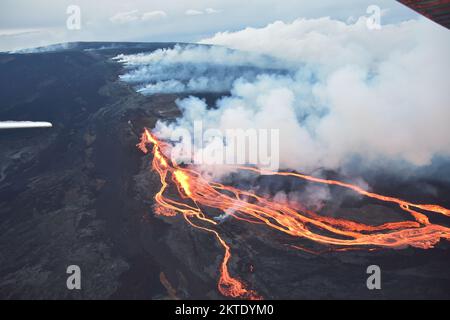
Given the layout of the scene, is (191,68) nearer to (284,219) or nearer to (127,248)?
(284,219)

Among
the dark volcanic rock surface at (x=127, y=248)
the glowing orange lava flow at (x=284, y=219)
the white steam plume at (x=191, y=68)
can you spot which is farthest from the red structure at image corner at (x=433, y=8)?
the white steam plume at (x=191, y=68)

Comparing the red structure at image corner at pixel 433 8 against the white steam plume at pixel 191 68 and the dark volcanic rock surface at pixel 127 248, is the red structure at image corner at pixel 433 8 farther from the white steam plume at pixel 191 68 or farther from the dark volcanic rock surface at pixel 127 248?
the white steam plume at pixel 191 68

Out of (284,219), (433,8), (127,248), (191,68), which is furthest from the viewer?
(191,68)

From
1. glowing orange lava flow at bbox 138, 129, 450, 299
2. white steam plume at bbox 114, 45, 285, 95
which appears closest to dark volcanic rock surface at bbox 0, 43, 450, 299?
glowing orange lava flow at bbox 138, 129, 450, 299

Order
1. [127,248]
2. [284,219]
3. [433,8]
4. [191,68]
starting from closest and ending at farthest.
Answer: [433,8] < [127,248] < [284,219] < [191,68]

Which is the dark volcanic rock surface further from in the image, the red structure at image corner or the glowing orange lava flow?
the red structure at image corner

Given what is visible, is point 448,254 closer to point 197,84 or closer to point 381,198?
point 381,198

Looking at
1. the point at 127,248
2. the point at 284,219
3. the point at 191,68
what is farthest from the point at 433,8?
the point at 191,68
